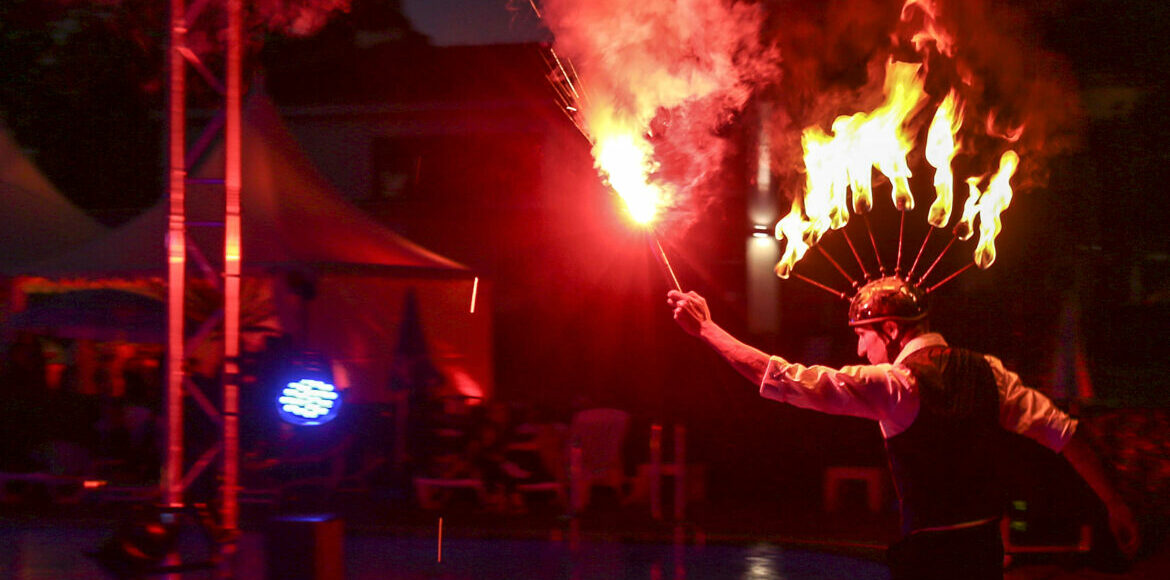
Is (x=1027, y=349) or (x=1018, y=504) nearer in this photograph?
(x=1018, y=504)

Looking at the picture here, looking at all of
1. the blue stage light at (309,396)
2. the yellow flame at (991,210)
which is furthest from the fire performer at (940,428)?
the blue stage light at (309,396)

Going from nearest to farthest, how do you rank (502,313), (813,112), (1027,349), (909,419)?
(909,419) < (813,112) < (1027,349) < (502,313)

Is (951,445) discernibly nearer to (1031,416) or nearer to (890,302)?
(1031,416)

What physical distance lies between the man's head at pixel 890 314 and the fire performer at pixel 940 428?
124 mm

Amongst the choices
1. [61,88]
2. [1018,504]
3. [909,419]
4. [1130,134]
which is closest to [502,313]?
[61,88]

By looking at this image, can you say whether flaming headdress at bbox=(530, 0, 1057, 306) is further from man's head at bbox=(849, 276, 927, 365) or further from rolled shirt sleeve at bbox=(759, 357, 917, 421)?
rolled shirt sleeve at bbox=(759, 357, 917, 421)

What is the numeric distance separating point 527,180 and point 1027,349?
446 inches

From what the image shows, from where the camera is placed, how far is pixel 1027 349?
45.5ft

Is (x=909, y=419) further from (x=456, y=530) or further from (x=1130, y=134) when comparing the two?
(x=1130, y=134)

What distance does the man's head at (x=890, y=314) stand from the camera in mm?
4938

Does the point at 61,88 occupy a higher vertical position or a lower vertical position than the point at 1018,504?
higher

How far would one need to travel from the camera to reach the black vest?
4.57m

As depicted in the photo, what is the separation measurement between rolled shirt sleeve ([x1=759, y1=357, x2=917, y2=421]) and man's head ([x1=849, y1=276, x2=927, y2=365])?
0.35 m

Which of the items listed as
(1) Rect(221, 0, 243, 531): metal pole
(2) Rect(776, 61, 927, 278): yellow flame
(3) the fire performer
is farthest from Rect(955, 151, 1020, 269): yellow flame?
(1) Rect(221, 0, 243, 531): metal pole
